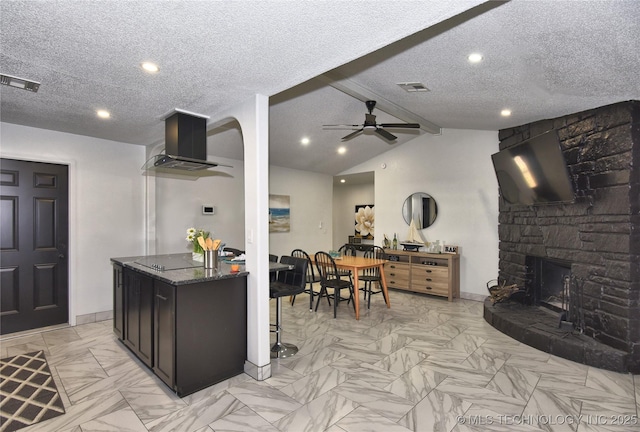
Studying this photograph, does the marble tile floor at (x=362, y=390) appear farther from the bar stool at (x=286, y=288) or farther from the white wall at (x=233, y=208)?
the white wall at (x=233, y=208)

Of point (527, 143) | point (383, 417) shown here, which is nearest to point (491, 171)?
point (527, 143)

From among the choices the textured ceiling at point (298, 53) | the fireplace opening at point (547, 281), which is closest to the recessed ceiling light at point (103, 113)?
the textured ceiling at point (298, 53)

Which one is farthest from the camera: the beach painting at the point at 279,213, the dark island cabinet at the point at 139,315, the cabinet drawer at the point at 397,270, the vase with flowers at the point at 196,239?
the beach painting at the point at 279,213

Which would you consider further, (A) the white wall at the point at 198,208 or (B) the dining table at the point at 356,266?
(A) the white wall at the point at 198,208

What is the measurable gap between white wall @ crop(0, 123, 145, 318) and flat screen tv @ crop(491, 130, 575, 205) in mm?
5016

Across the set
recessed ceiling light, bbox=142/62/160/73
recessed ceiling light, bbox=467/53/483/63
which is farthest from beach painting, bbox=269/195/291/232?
recessed ceiling light, bbox=467/53/483/63

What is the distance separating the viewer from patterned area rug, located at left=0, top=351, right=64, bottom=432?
2.34 m

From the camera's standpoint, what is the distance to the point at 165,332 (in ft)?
8.81

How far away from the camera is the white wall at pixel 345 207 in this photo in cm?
998

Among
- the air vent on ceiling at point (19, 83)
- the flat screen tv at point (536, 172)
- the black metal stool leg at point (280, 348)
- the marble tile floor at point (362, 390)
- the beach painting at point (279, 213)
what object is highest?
the air vent on ceiling at point (19, 83)

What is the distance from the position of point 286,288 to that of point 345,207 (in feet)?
23.2

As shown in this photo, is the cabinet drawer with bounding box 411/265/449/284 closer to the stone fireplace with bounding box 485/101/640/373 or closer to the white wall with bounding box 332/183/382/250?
the stone fireplace with bounding box 485/101/640/373

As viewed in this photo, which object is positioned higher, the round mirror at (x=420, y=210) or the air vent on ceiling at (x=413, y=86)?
the air vent on ceiling at (x=413, y=86)

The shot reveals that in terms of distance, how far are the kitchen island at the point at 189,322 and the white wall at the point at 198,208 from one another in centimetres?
226
